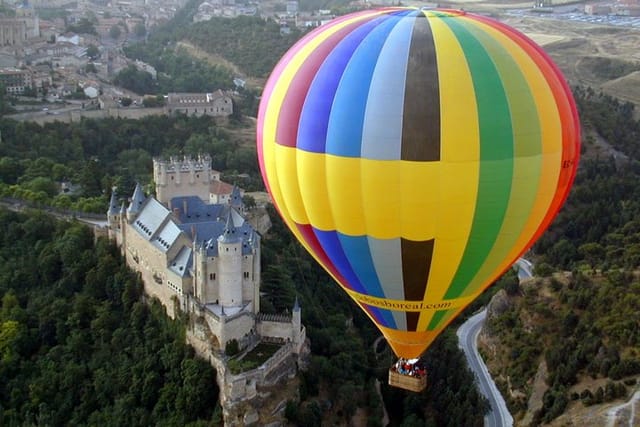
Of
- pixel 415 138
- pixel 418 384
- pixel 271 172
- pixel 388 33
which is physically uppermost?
pixel 388 33

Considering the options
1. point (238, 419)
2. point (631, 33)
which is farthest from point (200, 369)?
point (631, 33)

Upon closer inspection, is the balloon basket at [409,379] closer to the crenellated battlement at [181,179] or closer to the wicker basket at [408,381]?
the wicker basket at [408,381]

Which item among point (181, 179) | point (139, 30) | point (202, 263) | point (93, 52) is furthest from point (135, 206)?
point (139, 30)

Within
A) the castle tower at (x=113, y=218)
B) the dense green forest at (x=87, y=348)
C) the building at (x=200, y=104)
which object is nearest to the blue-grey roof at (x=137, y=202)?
the castle tower at (x=113, y=218)

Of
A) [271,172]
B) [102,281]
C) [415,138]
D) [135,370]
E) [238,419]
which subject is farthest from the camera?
[102,281]

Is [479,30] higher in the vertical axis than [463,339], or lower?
higher

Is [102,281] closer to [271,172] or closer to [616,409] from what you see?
[271,172]

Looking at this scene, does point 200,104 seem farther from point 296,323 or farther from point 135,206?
point 296,323

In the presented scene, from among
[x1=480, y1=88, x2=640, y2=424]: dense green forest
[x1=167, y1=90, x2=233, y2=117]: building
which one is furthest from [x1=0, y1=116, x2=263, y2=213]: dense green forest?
[x1=480, y1=88, x2=640, y2=424]: dense green forest
